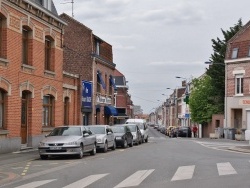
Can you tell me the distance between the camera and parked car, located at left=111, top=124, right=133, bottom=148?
30.1m

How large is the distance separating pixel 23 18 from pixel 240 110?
31884 mm

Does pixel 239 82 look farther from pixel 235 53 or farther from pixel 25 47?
pixel 25 47

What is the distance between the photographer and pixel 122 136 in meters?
30.2

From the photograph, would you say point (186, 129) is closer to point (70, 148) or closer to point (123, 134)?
point (123, 134)

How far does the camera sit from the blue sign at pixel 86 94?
3888cm

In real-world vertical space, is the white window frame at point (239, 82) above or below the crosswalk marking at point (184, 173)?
above

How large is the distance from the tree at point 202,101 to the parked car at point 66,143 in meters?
44.9

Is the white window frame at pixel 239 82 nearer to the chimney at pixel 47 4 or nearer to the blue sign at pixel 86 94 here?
the blue sign at pixel 86 94

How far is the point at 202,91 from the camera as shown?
6762 cm

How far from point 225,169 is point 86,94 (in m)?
24.3

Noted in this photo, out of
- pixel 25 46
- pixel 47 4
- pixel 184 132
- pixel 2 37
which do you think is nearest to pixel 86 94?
pixel 47 4

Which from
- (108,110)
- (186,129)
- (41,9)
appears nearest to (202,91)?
(186,129)

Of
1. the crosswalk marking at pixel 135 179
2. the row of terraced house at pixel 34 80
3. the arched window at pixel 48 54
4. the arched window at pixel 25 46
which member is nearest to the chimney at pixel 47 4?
the row of terraced house at pixel 34 80

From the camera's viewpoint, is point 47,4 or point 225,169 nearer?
point 225,169
